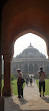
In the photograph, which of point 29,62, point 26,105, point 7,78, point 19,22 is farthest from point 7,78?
point 29,62

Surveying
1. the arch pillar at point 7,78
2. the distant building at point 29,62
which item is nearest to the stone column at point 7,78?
the arch pillar at point 7,78

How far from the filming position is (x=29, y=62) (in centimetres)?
4778

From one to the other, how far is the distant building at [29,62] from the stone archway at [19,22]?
3650 cm

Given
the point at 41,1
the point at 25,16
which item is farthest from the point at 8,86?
the point at 41,1

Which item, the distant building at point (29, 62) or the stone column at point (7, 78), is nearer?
the stone column at point (7, 78)

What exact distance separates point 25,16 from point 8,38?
1649mm

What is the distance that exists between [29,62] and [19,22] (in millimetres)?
38525

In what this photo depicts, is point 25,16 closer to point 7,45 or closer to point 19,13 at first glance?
point 19,13

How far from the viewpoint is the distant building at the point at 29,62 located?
4759 centimetres

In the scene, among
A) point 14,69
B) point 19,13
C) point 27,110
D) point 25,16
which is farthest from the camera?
point 14,69

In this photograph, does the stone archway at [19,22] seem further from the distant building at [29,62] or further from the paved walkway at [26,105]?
A: the distant building at [29,62]

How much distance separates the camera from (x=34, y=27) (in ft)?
34.8

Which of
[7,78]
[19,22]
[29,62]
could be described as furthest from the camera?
[29,62]

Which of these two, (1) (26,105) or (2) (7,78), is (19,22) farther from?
(1) (26,105)
